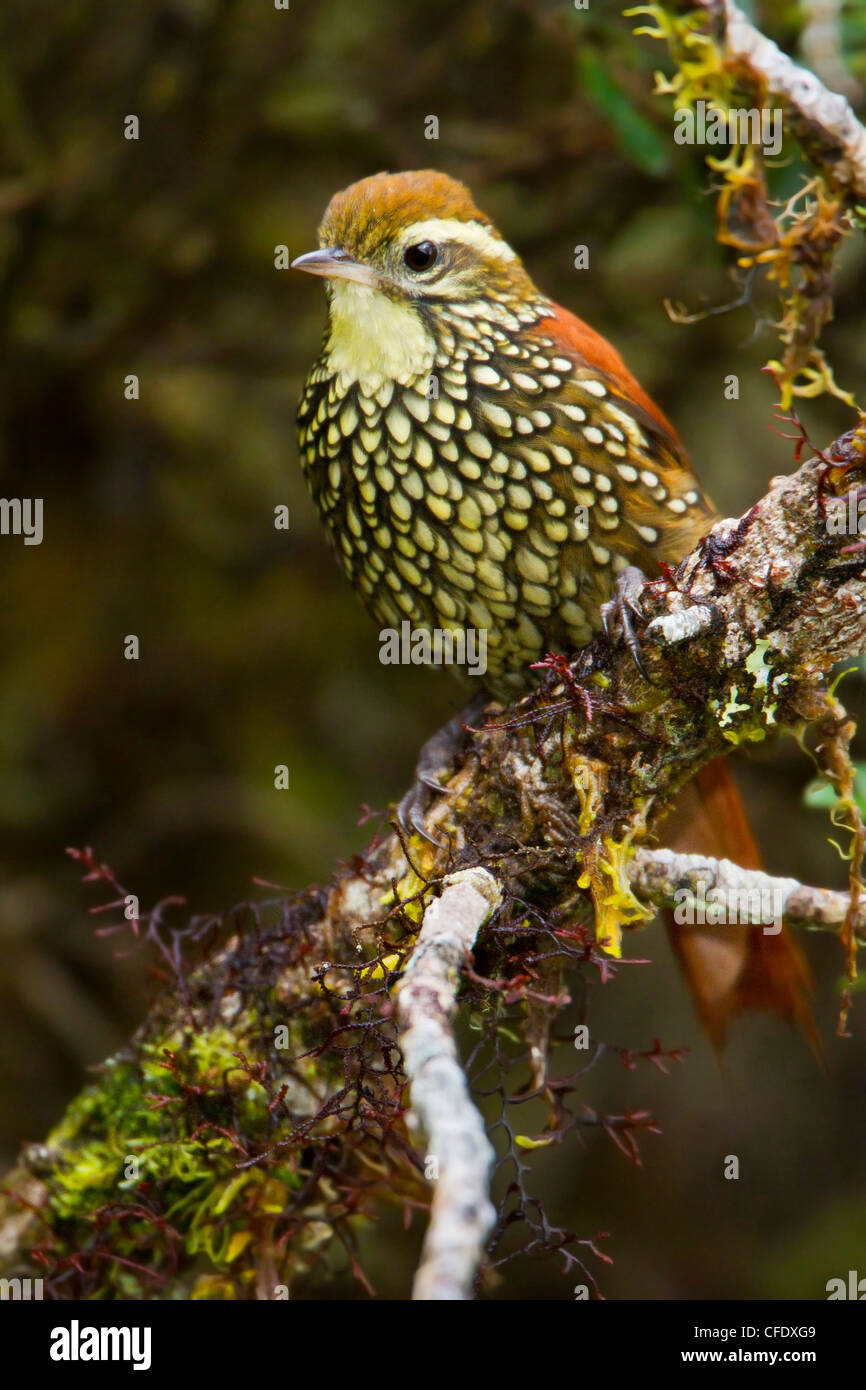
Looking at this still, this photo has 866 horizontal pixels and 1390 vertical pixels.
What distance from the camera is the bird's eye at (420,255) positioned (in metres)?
2.84

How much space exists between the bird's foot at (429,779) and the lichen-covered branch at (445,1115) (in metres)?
0.70

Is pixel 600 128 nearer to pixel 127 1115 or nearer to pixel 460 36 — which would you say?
pixel 460 36

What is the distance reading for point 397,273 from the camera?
9.33 ft

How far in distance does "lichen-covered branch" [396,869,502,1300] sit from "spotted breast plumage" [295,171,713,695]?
3.80 ft

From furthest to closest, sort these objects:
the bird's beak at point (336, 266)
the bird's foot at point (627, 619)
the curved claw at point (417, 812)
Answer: the bird's beak at point (336, 266), the curved claw at point (417, 812), the bird's foot at point (627, 619)

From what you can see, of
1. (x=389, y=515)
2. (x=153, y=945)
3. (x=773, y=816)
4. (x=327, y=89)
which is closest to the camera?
(x=389, y=515)

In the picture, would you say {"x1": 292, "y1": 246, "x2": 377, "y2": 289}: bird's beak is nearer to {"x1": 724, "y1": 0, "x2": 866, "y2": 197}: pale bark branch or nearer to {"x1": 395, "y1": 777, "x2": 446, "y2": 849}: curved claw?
{"x1": 724, "y1": 0, "x2": 866, "y2": 197}: pale bark branch

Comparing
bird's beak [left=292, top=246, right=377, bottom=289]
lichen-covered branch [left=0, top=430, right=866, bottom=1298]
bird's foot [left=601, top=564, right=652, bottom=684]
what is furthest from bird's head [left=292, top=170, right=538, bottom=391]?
lichen-covered branch [left=0, top=430, right=866, bottom=1298]

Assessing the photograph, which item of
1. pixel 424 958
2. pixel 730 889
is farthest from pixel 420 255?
pixel 424 958

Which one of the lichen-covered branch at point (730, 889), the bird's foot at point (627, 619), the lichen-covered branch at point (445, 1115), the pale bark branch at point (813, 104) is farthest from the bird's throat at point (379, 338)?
the lichen-covered branch at point (445, 1115)

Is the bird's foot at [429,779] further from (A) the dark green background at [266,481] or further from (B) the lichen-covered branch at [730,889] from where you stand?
(A) the dark green background at [266,481]

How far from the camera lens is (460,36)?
3.98m
